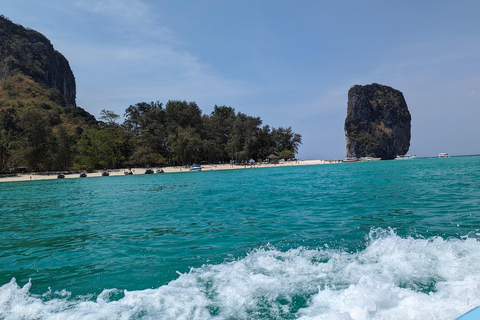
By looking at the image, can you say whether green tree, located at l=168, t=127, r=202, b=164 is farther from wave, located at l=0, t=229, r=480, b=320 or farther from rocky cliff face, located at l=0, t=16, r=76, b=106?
rocky cliff face, located at l=0, t=16, r=76, b=106

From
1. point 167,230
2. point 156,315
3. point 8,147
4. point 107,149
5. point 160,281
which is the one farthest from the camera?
point 107,149

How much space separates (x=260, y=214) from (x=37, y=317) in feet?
25.7

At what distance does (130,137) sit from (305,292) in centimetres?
7265

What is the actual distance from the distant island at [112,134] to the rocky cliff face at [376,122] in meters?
55.3

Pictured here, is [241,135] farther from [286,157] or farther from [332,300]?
[332,300]

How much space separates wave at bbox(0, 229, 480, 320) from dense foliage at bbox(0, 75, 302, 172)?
6270cm

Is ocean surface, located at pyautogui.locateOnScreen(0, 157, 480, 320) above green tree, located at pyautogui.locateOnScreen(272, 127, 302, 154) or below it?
below

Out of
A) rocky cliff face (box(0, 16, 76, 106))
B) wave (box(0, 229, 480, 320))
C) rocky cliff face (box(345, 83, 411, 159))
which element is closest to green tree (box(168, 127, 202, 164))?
wave (box(0, 229, 480, 320))

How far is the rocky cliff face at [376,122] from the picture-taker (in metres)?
131

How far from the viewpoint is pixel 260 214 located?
10.8 metres

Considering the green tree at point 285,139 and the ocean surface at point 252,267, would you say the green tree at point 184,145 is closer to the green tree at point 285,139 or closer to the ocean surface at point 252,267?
the green tree at point 285,139

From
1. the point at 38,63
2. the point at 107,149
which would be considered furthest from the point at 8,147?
the point at 38,63

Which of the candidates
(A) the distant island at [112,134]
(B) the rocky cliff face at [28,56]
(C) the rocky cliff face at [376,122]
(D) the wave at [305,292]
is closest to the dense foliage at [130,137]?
(A) the distant island at [112,134]

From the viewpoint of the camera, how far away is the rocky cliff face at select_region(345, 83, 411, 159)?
131 meters
